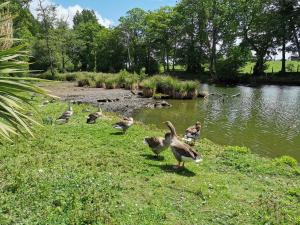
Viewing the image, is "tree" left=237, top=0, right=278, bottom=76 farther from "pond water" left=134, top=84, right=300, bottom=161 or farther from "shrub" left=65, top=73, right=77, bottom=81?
"shrub" left=65, top=73, right=77, bottom=81

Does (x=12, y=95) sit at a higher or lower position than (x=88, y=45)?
lower

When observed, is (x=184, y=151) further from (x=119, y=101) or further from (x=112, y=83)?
(x=112, y=83)

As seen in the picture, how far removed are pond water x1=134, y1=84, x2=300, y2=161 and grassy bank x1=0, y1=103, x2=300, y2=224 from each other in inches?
253

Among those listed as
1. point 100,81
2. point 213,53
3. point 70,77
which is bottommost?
point 100,81

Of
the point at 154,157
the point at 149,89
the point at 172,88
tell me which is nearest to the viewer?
the point at 154,157

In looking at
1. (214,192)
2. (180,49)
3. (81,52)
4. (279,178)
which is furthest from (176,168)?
(81,52)

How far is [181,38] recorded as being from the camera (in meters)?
84.1

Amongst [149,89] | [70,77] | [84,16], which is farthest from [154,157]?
[84,16]

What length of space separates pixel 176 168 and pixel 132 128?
23.7 feet

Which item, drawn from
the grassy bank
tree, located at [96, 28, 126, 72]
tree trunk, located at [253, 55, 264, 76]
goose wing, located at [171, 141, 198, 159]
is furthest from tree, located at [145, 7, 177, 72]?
goose wing, located at [171, 141, 198, 159]

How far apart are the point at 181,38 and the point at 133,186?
77.0 meters

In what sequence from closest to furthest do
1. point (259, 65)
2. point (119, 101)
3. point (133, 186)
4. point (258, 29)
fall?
point (133, 186), point (119, 101), point (259, 65), point (258, 29)

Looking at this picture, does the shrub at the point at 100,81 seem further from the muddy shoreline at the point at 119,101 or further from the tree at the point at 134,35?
the tree at the point at 134,35

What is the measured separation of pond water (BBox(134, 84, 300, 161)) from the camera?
21494mm
